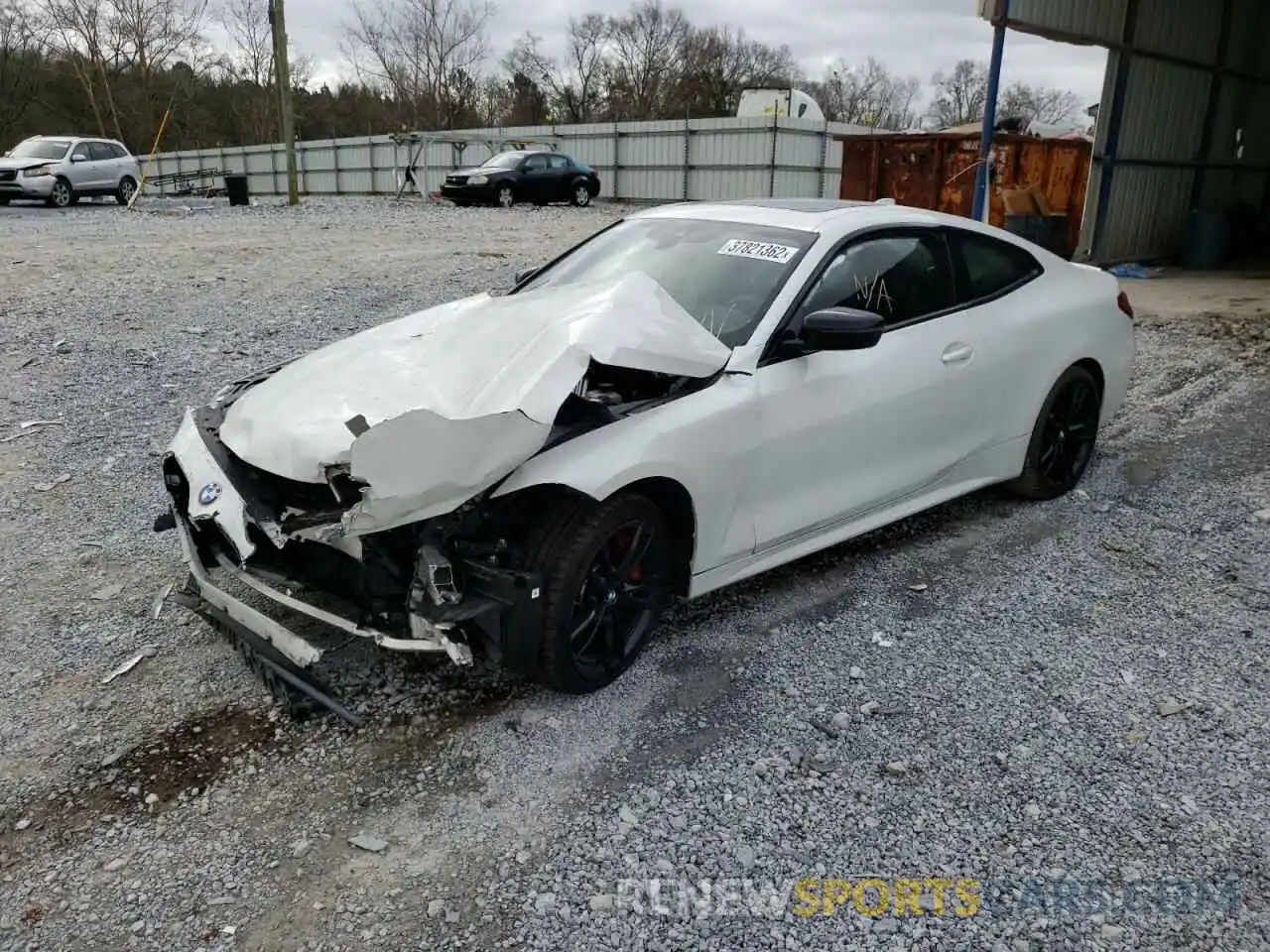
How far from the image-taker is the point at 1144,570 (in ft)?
14.3

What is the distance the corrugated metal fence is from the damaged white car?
21.3 m

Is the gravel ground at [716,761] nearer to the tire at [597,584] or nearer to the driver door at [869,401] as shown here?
the tire at [597,584]

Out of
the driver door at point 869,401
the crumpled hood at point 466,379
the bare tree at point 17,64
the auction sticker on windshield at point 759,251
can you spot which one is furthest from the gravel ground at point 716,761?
the bare tree at point 17,64

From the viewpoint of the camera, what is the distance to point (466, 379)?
3115mm

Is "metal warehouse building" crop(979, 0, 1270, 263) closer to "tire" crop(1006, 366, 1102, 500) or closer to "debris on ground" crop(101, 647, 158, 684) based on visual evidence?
"tire" crop(1006, 366, 1102, 500)

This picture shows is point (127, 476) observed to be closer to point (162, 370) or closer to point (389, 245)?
point (162, 370)

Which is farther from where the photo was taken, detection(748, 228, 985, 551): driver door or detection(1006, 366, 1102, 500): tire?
detection(1006, 366, 1102, 500): tire

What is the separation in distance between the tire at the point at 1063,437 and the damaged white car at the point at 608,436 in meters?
0.27

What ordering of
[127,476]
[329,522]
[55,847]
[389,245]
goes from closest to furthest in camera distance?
[55,847] < [329,522] < [127,476] < [389,245]

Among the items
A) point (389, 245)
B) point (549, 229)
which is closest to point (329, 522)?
point (389, 245)

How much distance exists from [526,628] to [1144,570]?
291 centimetres

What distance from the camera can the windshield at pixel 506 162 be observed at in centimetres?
2378

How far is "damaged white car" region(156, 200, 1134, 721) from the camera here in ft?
9.62

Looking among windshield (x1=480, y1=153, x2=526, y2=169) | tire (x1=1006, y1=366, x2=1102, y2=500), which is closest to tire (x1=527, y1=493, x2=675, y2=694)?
tire (x1=1006, y1=366, x2=1102, y2=500)
